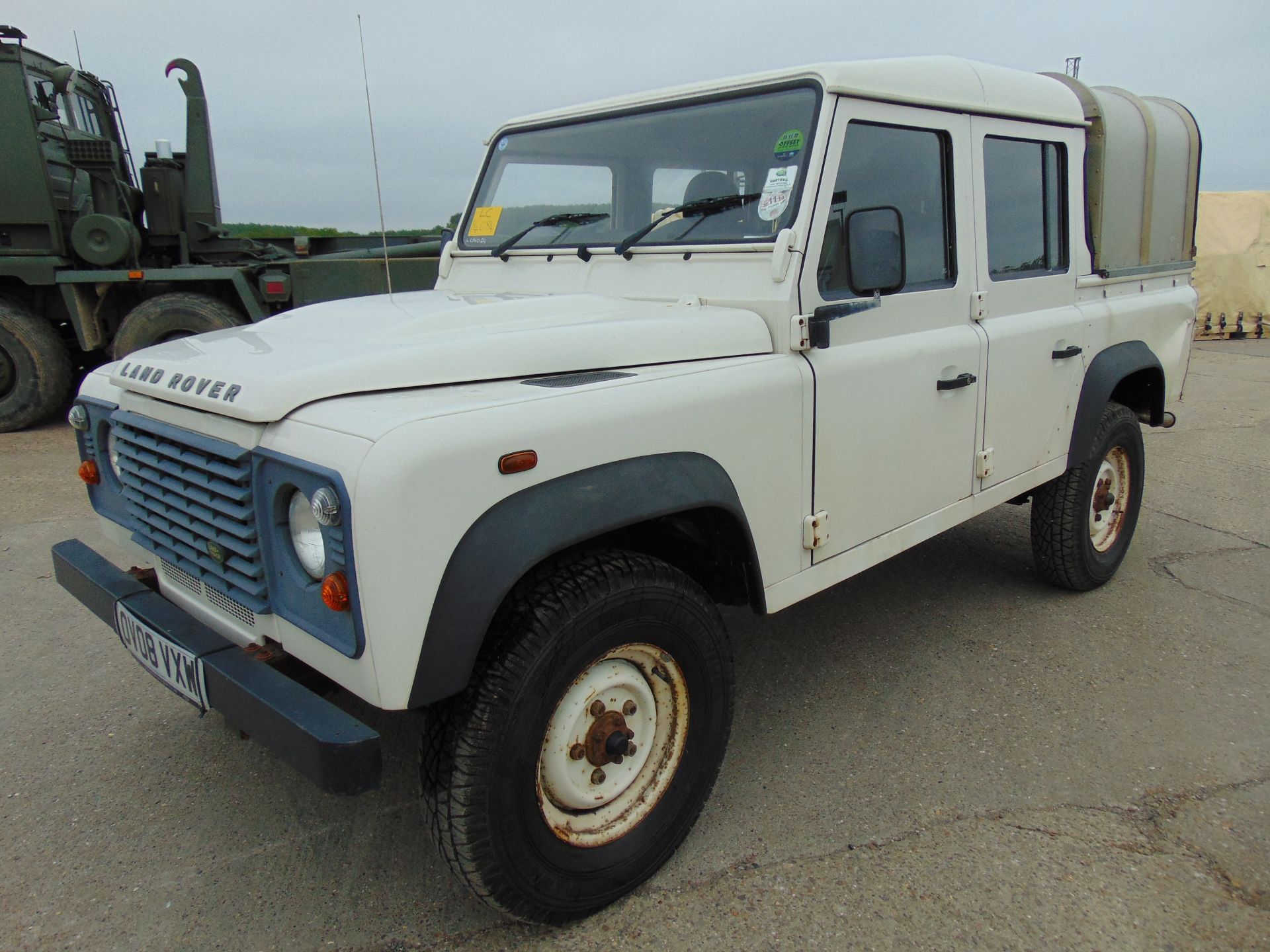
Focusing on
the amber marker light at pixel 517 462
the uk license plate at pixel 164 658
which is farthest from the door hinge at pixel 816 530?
the uk license plate at pixel 164 658

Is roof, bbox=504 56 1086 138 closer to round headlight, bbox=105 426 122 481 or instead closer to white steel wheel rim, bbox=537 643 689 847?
white steel wheel rim, bbox=537 643 689 847

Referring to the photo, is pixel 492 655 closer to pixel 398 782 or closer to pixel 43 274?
pixel 398 782

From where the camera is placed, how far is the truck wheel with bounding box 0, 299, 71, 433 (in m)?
7.75

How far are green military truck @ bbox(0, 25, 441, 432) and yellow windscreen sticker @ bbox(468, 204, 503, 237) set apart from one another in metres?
5.06

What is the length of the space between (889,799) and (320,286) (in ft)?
24.3

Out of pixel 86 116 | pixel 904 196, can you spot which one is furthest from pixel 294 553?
pixel 86 116

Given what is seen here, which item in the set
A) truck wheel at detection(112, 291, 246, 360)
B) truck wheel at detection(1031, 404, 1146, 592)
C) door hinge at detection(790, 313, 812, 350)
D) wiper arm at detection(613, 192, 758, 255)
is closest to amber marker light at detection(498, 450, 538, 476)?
door hinge at detection(790, 313, 812, 350)

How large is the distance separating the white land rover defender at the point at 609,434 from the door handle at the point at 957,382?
1cm

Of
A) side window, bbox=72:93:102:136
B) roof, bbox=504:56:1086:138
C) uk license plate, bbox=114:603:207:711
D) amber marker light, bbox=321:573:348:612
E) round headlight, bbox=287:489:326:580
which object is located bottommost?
uk license plate, bbox=114:603:207:711

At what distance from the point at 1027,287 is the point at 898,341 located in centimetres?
A: 92

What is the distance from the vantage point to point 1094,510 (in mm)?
4246

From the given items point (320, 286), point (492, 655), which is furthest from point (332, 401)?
point (320, 286)

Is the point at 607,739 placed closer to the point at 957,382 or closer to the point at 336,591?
the point at 336,591

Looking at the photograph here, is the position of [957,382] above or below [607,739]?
above
